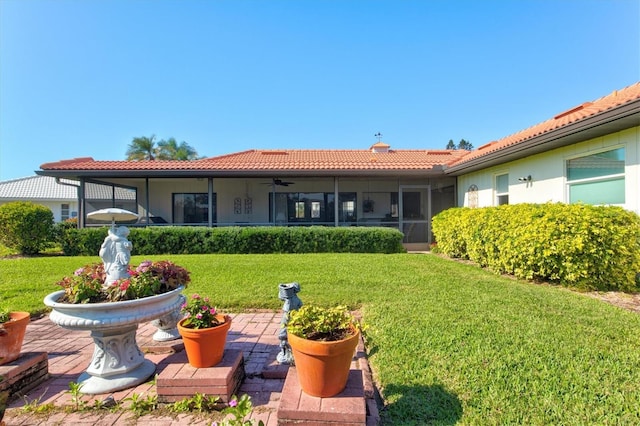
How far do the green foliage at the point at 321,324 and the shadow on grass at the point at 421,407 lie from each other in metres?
0.67

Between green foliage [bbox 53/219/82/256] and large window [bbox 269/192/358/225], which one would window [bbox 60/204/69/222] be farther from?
large window [bbox 269/192/358/225]

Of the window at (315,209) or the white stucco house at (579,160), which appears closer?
the white stucco house at (579,160)

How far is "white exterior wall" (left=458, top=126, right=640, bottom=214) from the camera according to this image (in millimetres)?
5266

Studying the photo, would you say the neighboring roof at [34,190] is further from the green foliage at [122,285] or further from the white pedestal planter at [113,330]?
the white pedestal planter at [113,330]

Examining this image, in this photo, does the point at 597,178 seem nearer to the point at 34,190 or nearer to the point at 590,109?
the point at 590,109

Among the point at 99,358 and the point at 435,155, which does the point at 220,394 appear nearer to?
the point at 99,358

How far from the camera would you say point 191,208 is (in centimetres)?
1453

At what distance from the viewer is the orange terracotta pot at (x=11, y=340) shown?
2.47 m

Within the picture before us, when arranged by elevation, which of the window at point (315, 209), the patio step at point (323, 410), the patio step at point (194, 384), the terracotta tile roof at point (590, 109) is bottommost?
the patio step at point (194, 384)

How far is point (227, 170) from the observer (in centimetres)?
1123

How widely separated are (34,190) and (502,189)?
3572 centimetres

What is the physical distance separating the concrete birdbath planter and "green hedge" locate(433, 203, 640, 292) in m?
6.22

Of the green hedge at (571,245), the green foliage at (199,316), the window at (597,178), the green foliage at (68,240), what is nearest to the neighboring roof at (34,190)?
the green foliage at (68,240)

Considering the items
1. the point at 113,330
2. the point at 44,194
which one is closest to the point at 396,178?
the point at 113,330
